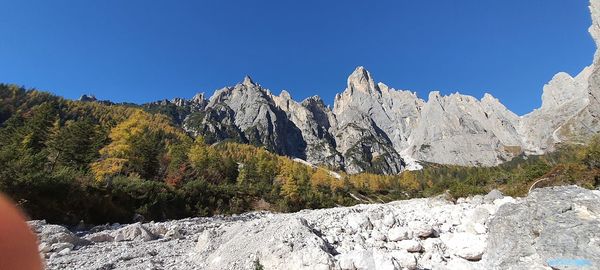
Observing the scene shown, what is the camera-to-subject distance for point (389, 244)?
12.0m

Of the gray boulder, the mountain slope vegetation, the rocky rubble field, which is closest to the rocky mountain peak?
the mountain slope vegetation

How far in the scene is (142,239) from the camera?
16062 millimetres

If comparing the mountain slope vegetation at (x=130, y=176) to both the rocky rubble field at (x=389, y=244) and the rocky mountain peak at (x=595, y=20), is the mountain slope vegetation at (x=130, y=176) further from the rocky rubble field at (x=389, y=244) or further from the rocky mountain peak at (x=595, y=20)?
the rocky mountain peak at (x=595, y=20)

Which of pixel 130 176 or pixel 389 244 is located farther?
pixel 130 176

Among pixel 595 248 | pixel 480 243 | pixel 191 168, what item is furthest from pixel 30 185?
pixel 191 168

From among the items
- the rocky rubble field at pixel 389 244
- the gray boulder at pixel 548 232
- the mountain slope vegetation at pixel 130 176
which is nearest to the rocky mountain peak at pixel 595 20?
the mountain slope vegetation at pixel 130 176

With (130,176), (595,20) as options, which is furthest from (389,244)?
(595,20)

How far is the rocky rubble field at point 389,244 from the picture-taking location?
27.1ft

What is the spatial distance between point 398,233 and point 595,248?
5.81 metres

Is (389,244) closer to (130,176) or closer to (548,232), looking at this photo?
(548,232)

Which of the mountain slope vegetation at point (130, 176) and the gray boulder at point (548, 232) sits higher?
the mountain slope vegetation at point (130, 176)

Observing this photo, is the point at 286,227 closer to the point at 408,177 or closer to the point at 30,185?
the point at 30,185

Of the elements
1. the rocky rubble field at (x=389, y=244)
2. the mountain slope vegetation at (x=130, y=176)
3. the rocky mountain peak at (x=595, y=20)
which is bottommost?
the rocky rubble field at (x=389, y=244)

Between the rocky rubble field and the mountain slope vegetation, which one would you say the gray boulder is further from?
the mountain slope vegetation
